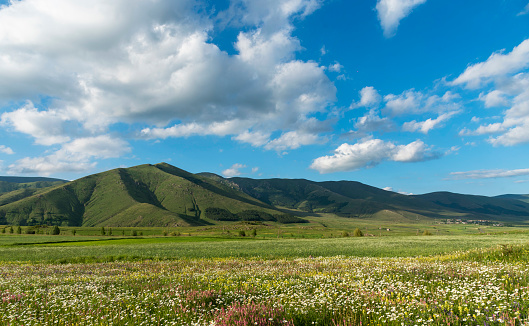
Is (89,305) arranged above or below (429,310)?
below

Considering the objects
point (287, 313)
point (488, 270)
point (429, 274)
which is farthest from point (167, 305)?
point (488, 270)

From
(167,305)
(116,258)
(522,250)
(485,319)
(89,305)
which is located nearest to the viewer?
(485,319)

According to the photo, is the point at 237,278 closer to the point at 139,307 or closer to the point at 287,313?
the point at 139,307

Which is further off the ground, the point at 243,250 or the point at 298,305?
the point at 298,305

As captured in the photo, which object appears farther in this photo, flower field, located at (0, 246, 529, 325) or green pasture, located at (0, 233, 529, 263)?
green pasture, located at (0, 233, 529, 263)

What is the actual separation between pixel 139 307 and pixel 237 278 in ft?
19.0

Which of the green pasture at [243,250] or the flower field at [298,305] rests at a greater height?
the flower field at [298,305]

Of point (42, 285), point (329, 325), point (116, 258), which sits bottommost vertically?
point (116, 258)

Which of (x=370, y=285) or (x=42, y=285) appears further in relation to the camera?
(x=42, y=285)

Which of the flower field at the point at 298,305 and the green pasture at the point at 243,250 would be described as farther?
the green pasture at the point at 243,250

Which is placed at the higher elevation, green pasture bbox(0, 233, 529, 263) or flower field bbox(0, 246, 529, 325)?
flower field bbox(0, 246, 529, 325)

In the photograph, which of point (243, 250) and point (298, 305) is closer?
point (298, 305)

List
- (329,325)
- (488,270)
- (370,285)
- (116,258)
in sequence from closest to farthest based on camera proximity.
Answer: (329,325), (370,285), (488,270), (116,258)

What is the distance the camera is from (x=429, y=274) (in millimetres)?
13117
